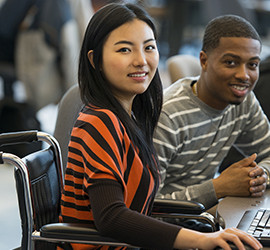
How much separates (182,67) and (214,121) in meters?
0.58

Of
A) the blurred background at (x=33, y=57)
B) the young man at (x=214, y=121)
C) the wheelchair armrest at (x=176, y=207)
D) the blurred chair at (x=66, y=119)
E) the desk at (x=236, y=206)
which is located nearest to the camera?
the desk at (x=236, y=206)

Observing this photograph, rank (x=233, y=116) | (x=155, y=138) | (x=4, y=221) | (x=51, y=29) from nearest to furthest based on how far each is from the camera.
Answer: (x=155, y=138), (x=233, y=116), (x=4, y=221), (x=51, y=29)

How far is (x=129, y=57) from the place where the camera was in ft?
4.36

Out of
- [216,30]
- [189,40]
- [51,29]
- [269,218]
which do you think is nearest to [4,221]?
[51,29]

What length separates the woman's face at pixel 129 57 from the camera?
1324mm

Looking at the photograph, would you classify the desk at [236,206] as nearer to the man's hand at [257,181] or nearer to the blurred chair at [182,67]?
the man's hand at [257,181]

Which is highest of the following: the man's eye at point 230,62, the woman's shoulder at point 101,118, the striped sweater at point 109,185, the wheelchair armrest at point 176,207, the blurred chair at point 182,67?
the man's eye at point 230,62

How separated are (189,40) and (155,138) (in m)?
4.72

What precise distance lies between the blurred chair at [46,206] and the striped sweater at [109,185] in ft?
0.20

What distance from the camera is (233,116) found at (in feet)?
6.04

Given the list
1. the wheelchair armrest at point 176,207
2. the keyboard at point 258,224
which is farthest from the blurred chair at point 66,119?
the keyboard at point 258,224

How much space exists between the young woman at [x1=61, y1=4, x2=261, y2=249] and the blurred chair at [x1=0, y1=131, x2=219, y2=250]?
62 mm

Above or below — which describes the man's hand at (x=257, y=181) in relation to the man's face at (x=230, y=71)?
below

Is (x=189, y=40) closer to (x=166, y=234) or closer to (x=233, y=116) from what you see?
(x=233, y=116)
